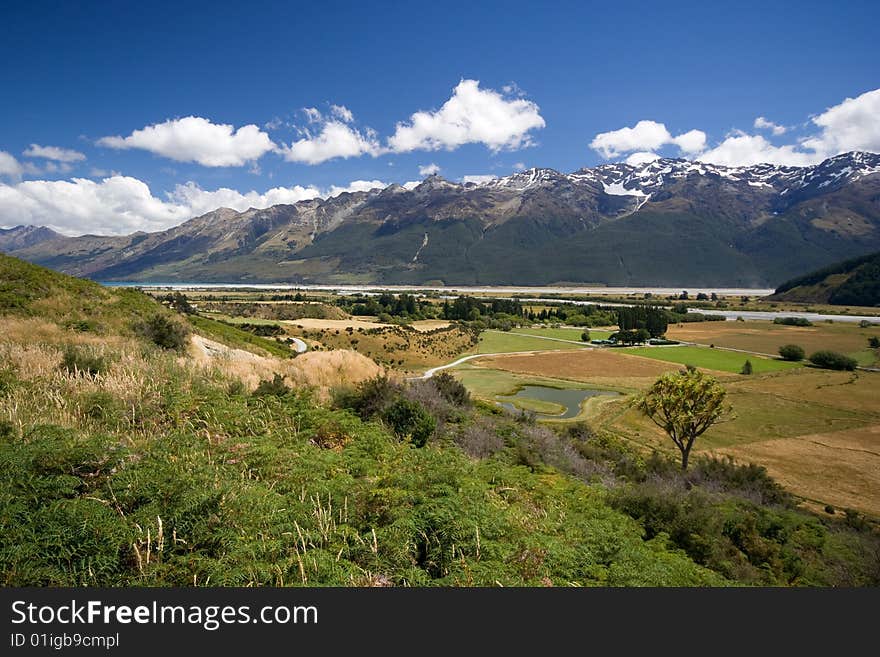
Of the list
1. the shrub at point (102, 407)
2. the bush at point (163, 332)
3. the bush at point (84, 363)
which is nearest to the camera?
the shrub at point (102, 407)

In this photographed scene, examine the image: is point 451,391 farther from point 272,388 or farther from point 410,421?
point 272,388

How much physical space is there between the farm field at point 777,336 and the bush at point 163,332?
97808 mm

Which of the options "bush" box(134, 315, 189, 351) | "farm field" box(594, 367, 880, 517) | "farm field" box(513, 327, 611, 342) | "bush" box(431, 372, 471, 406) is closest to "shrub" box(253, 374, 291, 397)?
"bush" box(134, 315, 189, 351)

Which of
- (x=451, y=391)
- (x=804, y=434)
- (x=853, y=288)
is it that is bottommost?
(x=804, y=434)

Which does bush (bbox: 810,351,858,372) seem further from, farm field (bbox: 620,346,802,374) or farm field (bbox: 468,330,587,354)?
farm field (bbox: 468,330,587,354)

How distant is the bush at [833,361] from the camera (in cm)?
6888

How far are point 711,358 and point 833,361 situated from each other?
16892mm

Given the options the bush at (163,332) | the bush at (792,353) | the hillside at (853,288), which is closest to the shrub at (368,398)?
the bush at (163,332)

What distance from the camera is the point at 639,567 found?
26.0ft

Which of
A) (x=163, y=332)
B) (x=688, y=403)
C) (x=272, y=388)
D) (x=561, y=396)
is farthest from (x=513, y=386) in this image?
(x=272, y=388)

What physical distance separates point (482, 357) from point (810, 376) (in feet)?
162

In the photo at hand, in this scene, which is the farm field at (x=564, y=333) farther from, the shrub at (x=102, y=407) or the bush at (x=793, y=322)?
the shrub at (x=102, y=407)

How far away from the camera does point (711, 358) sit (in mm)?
77438

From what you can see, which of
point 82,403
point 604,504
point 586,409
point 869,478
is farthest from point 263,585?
point 586,409
